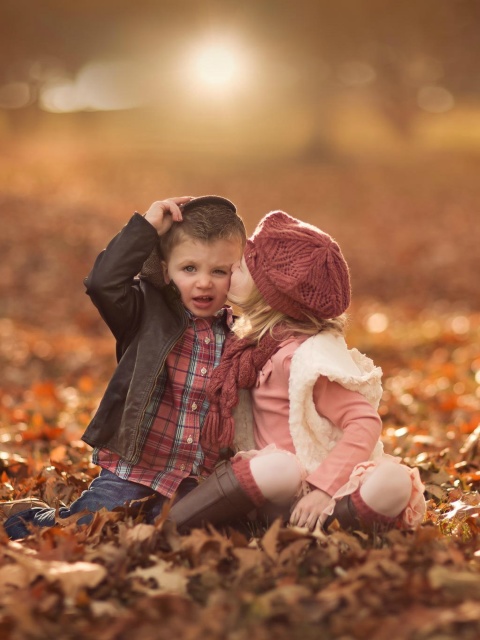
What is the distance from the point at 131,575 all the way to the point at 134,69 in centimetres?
3186

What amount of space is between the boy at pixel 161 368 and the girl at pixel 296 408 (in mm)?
119

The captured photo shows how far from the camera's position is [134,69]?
106ft

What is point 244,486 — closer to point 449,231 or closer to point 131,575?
point 131,575

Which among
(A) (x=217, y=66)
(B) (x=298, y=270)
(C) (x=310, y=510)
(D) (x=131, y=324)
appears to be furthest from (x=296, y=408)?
(A) (x=217, y=66)

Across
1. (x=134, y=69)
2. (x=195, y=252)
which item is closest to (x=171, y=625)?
(x=195, y=252)

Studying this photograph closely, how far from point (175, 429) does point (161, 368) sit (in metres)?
0.28

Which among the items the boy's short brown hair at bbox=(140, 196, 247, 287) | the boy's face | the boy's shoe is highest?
the boy's short brown hair at bbox=(140, 196, 247, 287)

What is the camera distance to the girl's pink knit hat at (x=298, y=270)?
3180 millimetres

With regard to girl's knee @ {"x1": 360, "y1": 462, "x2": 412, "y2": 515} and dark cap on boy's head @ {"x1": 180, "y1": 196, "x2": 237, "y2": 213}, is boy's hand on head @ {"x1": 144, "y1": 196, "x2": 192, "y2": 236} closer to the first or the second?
dark cap on boy's head @ {"x1": 180, "y1": 196, "x2": 237, "y2": 213}

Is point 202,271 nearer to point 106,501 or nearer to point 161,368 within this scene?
point 161,368

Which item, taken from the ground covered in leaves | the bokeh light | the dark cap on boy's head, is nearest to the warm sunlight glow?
the bokeh light

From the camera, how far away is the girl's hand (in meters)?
2.99

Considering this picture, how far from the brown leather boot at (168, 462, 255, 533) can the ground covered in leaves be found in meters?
0.08

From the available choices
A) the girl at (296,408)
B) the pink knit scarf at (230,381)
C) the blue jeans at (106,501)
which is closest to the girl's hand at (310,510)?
the girl at (296,408)
